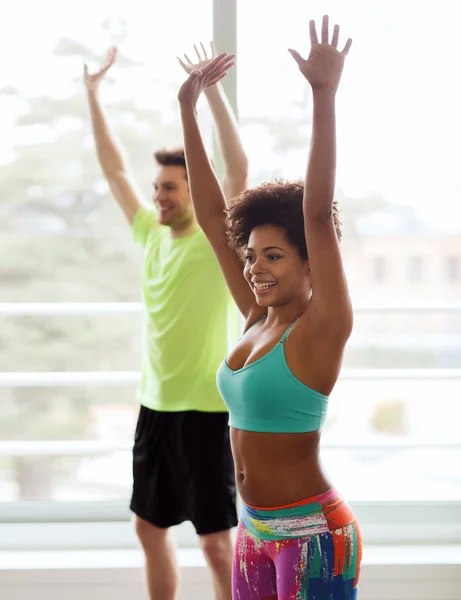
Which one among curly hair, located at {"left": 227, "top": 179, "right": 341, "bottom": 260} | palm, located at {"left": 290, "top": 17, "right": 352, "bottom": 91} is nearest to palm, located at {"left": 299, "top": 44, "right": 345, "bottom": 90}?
palm, located at {"left": 290, "top": 17, "right": 352, "bottom": 91}

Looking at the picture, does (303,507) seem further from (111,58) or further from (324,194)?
(111,58)

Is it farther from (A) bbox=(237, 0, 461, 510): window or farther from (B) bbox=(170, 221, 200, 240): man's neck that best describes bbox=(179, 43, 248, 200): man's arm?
(A) bbox=(237, 0, 461, 510): window

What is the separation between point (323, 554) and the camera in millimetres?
1231

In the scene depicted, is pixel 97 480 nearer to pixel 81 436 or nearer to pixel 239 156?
pixel 81 436

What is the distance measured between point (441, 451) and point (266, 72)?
136 cm

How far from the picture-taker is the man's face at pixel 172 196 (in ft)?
6.32

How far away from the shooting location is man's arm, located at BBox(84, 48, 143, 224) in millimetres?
2066

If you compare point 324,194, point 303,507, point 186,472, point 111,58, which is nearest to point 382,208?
point 111,58

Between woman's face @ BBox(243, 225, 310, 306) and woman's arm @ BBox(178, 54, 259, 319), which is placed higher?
woman's arm @ BBox(178, 54, 259, 319)

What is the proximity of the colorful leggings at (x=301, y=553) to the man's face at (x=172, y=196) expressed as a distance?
88 cm

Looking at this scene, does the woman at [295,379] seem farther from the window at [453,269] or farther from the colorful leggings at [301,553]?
the window at [453,269]

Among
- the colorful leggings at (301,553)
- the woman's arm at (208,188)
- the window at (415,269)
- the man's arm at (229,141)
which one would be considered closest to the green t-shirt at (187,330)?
the man's arm at (229,141)

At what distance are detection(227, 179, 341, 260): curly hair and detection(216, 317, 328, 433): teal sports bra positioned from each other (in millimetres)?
179

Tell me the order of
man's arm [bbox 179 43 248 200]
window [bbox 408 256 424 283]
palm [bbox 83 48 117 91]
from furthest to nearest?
window [bbox 408 256 424 283]
palm [bbox 83 48 117 91]
man's arm [bbox 179 43 248 200]
